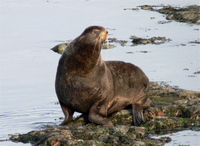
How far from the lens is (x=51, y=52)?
80.3 feet

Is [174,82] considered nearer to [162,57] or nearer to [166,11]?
[162,57]

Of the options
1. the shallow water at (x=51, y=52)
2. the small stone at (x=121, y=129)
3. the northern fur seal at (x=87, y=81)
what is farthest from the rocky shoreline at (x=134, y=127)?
the shallow water at (x=51, y=52)

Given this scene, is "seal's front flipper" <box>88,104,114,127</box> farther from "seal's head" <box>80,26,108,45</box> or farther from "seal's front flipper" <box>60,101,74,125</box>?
"seal's head" <box>80,26,108,45</box>

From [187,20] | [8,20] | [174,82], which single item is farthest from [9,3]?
[174,82]

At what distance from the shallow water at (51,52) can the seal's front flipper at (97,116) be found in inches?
42.0

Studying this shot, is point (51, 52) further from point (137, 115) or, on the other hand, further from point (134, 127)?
point (134, 127)

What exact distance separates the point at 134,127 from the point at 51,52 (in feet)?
41.9

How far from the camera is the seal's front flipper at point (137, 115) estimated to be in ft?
42.6

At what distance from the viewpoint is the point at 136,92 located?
14047 millimetres

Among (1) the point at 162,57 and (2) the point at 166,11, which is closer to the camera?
(1) the point at 162,57

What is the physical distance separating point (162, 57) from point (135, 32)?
744 centimetres

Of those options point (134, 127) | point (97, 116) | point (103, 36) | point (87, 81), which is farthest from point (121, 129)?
point (103, 36)

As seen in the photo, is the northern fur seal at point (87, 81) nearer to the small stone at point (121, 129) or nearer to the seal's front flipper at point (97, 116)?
the seal's front flipper at point (97, 116)

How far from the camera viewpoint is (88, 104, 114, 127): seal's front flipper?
12.6 m
